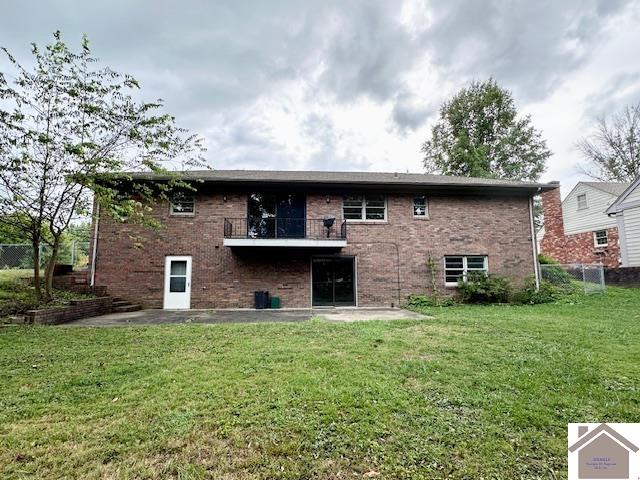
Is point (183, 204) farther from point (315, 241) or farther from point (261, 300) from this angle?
point (315, 241)

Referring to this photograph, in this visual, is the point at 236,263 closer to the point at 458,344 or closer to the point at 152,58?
the point at 152,58

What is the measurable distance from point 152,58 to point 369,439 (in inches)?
483

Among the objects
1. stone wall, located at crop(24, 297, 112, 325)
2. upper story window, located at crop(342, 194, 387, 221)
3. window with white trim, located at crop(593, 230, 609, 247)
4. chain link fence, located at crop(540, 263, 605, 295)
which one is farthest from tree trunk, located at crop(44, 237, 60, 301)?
window with white trim, located at crop(593, 230, 609, 247)

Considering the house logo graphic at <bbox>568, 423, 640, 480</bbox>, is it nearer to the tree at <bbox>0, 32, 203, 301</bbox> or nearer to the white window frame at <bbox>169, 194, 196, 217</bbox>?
the tree at <bbox>0, 32, 203, 301</bbox>

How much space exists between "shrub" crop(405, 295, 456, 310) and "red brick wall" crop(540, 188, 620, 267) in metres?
11.5

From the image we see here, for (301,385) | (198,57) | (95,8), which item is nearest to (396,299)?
(301,385)

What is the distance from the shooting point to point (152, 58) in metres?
10.1

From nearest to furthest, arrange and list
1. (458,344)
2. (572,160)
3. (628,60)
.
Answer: (458,344) → (628,60) → (572,160)

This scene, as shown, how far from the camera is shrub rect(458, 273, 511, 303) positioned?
11.3 meters

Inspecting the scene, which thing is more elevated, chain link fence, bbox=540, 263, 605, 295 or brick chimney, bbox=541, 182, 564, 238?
brick chimney, bbox=541, 182, 564, 238

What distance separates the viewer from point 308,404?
2916 mm

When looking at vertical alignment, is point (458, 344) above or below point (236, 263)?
below

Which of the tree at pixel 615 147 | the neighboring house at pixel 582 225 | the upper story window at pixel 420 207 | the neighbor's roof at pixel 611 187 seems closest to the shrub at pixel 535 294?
the upper story window at pixel 420 207

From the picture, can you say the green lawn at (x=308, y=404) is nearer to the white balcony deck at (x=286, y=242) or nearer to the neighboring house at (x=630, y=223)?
the white balcony deck at (x=286, y=242)
